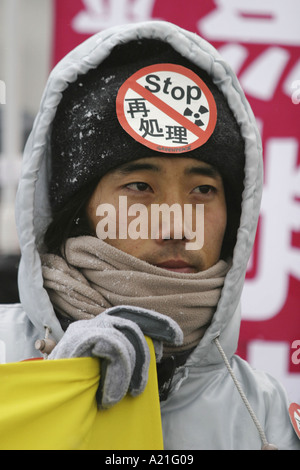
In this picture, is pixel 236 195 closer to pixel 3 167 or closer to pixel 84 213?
pixel 84 213

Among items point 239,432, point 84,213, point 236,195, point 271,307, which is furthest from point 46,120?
point 271,307

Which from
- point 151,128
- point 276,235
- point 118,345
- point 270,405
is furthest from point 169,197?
point 276,235

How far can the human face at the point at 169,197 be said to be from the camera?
1.13 meters

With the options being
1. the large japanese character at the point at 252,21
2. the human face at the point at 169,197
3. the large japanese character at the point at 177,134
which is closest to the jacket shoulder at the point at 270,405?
the human face at the point at 169,197

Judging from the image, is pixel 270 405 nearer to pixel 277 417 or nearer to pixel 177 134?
pixel 277 417

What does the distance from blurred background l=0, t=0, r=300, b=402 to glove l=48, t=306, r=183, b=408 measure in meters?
1.34

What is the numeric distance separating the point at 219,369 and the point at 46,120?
66 centimetres

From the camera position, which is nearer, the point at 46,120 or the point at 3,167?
the point at 46,120

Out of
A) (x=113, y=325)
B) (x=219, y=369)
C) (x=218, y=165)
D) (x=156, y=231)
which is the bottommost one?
(x=219, y=369)

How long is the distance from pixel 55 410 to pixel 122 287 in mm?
287

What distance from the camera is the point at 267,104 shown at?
7.79ft

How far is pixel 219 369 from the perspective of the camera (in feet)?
4.05

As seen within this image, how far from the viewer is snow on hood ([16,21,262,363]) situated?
1.18 metres

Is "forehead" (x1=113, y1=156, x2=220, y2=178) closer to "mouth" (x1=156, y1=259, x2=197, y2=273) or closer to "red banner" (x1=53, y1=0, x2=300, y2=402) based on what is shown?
"mouth" (x1=156, y1=259, x2=197, y2=273)
